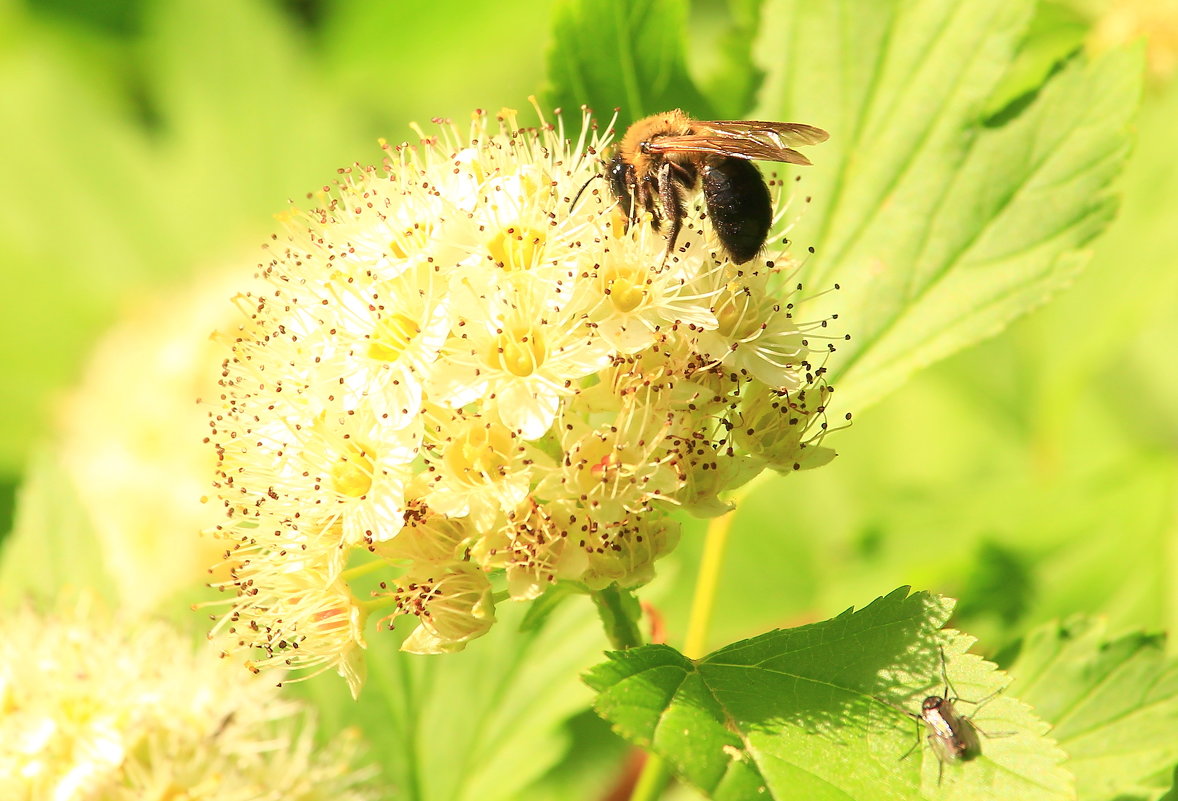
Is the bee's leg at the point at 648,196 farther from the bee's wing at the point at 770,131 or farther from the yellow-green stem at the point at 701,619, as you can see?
the yellow-green stem at the point at 701,619

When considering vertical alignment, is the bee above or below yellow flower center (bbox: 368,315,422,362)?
above

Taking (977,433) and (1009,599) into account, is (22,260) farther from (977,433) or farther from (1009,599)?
(1009,599)

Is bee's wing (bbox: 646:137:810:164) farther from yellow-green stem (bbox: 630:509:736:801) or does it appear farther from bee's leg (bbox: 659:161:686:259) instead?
yellow-green stem (bbox: 630:509:736:801)

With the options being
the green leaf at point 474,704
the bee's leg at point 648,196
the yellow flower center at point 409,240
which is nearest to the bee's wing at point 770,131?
the bee's leg at point 648,196

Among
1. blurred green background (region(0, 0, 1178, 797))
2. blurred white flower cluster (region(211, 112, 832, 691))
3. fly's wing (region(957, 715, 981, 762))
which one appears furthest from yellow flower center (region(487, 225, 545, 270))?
fly's wing (region(957, 715, 981, 762))

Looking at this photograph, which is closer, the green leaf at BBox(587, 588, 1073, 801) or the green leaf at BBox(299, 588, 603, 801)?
the green leaf at BBox(587, 588, 1073, 801)

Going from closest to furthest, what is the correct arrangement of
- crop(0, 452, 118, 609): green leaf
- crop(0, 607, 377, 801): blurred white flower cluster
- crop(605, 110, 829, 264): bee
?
1. crop(605, 110, 829, 264): bee
2. crop(0, 607, 377, 801): blurred white flower cluster
3. crop(0, 452, 118, 609): green leaf

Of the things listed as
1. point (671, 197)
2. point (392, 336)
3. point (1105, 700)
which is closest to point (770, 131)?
point (671, 197)

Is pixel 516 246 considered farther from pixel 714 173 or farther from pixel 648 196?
pixel 714 173
